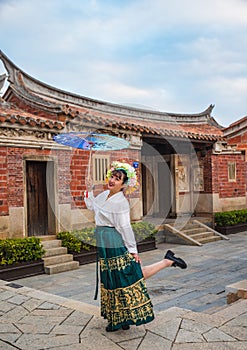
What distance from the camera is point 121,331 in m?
3.74

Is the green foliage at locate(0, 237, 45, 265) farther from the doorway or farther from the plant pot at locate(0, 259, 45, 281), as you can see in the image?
the doorway

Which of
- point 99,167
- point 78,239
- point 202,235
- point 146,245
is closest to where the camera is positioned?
point 78,239

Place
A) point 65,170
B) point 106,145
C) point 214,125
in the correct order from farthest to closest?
point 214,125 → point 65,170 → point 106,145

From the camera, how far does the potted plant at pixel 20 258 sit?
734cm

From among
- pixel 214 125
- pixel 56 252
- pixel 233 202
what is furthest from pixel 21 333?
pixel 214 125

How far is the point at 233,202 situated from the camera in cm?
1405

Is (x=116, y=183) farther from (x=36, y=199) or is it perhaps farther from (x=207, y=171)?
(x=207, y=171)

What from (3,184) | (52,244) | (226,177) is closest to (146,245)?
(52,244)

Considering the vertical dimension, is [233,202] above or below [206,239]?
above

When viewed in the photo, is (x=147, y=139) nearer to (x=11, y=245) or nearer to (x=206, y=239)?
(x=206, y=239)

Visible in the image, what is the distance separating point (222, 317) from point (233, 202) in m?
10.5

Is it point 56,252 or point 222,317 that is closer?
point 222,317

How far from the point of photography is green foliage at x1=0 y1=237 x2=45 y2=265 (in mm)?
7426

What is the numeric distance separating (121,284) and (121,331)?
0.50 m
